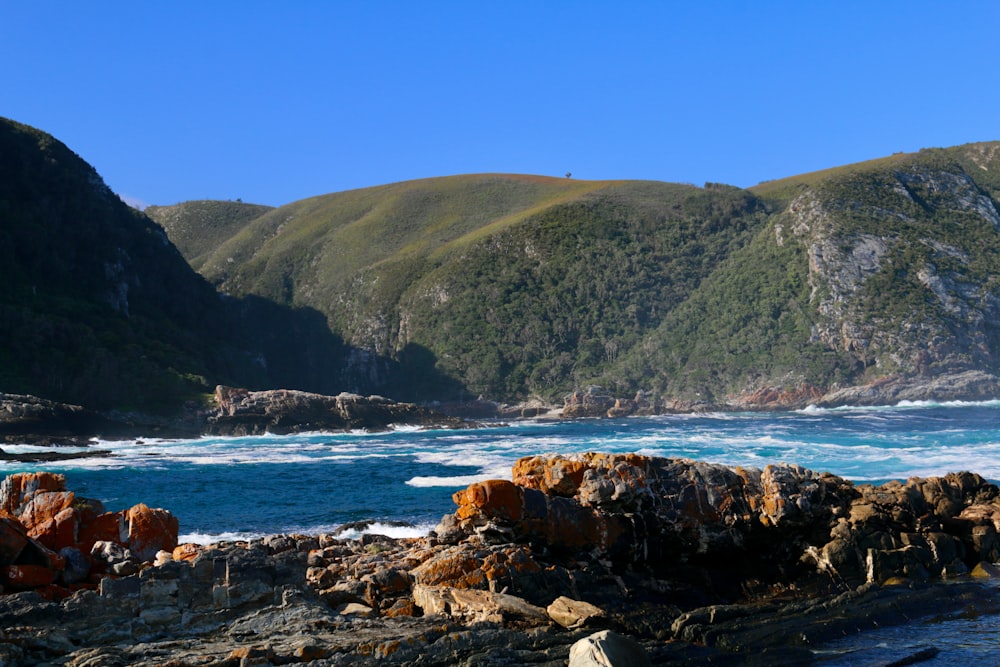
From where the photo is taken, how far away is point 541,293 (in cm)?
11588

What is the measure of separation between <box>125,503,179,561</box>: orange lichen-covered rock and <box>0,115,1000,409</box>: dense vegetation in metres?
55.8

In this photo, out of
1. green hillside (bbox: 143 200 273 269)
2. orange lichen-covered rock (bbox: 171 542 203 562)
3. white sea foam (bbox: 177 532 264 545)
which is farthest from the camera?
green hillside (bbox: 143 200 273 269)

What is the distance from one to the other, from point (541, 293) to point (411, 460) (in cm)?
7561

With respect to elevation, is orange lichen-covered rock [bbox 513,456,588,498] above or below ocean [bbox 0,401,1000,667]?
above

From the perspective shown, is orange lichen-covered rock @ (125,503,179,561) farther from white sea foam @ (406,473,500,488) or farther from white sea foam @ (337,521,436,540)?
white sea foam @ (406,473,500,488)

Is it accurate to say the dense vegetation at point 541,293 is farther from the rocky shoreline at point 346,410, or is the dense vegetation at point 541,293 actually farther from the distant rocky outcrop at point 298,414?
the distant rocky outcrop at point 298,414

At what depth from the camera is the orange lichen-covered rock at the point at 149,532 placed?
49.6 ft

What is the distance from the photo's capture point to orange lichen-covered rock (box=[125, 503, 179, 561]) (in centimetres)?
1513

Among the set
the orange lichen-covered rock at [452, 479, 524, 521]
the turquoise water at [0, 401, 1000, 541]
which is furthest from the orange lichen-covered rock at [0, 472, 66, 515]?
the orange lichen-covered rock at [452, 479, 524, 521]

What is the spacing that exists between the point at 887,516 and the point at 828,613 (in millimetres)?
4432

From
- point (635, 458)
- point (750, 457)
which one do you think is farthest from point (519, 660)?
point (750, 457)

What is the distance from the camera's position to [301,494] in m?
29.3

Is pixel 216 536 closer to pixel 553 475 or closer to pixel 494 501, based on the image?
pixel 494 501

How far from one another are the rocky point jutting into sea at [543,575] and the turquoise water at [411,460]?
6.33 meters
